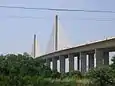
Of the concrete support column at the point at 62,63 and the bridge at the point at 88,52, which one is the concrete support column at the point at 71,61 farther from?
the concrete support column at the point at 62,63

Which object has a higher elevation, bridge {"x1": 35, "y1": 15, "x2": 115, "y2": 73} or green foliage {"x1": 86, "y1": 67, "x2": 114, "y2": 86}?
bridge {"x1": 35, "y1": 15, "x2": 115, "y2": 73}

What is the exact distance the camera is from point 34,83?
3178cm

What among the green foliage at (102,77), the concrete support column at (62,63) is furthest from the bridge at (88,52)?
the green foliage at (102,77)

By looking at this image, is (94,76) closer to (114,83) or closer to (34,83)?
(114,83)

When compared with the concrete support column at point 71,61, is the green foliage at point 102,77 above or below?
below

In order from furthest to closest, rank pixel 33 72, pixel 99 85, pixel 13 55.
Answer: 1. pixel 13 55
2. pixel 33 72
3. pixel 99 85

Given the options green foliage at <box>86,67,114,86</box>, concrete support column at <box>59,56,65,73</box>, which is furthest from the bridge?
green foliage at <box>86,67,114,86</box>

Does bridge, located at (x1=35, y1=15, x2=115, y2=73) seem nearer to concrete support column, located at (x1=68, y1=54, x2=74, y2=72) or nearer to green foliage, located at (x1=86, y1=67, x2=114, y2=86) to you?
concrete support column, located at (x1=68, y1=54, x2=74, y2=72)

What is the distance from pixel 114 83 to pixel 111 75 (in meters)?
0.80

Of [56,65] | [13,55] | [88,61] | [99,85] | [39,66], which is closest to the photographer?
[99,85]

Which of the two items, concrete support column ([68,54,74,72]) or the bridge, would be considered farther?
concrete support column ([68,54,74,72])

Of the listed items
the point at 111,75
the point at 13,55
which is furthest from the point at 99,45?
the point at 111,75

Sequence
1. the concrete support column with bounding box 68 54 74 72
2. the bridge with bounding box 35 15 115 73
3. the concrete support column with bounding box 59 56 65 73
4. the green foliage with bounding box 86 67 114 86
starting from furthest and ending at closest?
the concrete support column with bounding box 59 56 65 73 → the concrete support column with bounding box 68 54 74 72 → the bridge with bounding box 35 15 115 73 → the green foliage with bounding box 86 67 114 86

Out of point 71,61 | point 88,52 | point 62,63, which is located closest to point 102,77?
point 88,52
